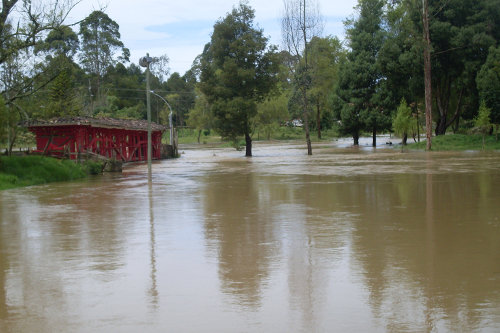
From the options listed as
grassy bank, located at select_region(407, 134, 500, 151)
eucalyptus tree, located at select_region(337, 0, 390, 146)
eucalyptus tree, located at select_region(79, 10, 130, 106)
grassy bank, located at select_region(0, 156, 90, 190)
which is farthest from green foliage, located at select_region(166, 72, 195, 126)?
grassy bank, located at select_region(0, 156, 90, 190)

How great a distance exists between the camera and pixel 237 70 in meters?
48.2

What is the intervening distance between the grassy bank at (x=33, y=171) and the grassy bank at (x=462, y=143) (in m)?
31.8

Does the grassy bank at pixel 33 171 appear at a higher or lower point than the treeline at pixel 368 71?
lower

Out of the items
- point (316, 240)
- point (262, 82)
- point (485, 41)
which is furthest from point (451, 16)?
point (316, 240)

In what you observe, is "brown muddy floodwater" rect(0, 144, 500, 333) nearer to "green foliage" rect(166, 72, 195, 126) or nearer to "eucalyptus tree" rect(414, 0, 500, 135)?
"eucalyptus tree" rect(414, 0, 500, 135)

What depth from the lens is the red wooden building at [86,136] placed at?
110ft

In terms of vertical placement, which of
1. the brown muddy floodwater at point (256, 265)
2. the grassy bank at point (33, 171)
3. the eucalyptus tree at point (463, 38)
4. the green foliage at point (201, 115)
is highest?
the eucalyptus tree at point (463, 38)

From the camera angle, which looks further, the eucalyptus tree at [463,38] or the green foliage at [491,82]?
the eucalyptus tree at [463,38]

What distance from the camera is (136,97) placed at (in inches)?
3809

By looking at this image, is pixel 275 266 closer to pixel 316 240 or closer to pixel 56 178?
pixel 316 240

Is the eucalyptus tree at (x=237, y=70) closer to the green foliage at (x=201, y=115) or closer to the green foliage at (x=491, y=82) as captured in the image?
the green foliage at (x=491, y=82)

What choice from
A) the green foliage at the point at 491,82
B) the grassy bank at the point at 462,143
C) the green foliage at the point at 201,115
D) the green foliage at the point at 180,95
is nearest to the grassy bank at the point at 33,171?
the grassy bank at the point at 462,143

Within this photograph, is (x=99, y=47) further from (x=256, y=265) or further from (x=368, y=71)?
(x=256, y=265)

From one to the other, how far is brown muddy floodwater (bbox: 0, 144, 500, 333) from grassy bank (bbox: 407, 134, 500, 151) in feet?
108
